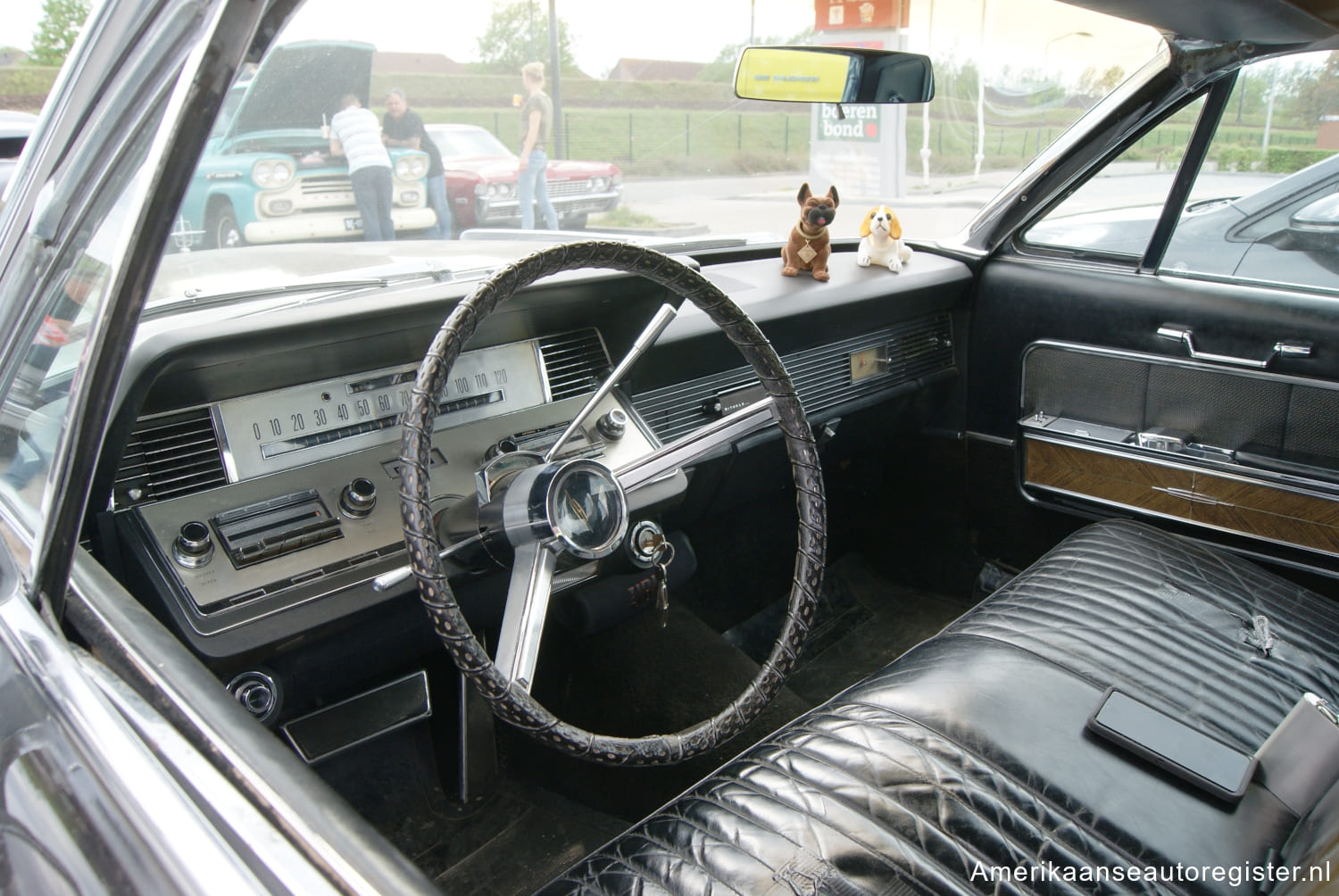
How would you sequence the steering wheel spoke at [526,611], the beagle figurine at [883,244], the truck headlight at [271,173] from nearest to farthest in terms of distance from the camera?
the steering wheel spoke at [526,611] → the truck headlight at [271,173] → the beagle figurine at [883,244]

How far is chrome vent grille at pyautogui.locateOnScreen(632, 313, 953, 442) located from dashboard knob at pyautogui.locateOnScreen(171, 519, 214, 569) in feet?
3.02

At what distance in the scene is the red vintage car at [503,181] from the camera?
10.5 feet

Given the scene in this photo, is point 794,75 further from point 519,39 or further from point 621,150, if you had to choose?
point 519,39

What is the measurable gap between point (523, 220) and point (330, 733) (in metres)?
1.99

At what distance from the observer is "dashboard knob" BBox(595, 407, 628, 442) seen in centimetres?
191

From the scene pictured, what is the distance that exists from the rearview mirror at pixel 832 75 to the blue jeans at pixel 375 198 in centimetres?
101

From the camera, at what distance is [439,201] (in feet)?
9.32

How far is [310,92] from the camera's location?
94.3 inches

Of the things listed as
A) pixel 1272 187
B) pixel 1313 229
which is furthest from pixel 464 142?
pixel 1313 229

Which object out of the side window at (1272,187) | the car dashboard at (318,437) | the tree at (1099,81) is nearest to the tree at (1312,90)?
the side window at (1272,187)

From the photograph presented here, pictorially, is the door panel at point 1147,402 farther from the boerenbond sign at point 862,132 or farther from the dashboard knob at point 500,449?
the dashboard knob at point 500,449

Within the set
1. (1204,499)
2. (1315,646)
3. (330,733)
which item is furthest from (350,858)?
(1204,499)

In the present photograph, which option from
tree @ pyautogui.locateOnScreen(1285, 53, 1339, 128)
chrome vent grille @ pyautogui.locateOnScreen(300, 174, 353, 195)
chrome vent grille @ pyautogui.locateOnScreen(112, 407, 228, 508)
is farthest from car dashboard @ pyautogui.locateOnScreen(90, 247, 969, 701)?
tree @ pyautogui.locateOnScreen(1285, 53, 1339, 128)

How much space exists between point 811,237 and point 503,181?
1.37 m
